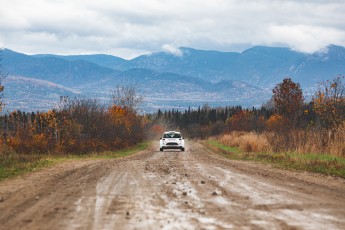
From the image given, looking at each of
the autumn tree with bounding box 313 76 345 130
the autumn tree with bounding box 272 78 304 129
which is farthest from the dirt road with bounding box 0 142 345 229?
the autumn tree with bounding box 272 78 304 129

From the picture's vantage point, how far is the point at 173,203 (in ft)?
30.0

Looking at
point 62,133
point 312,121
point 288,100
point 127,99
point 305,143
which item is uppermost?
point 288,100

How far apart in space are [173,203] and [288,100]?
2754 centimetres

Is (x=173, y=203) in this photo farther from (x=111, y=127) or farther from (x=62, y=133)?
(x=111, y=127)

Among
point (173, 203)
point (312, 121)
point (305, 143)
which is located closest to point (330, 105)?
point (312, 121)

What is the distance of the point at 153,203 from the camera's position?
9.14 meters

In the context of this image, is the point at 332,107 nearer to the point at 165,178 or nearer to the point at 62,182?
the point at 165,178

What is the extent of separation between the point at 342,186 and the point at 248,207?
472 centimetres

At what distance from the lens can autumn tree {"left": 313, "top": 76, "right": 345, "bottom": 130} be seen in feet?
93.0

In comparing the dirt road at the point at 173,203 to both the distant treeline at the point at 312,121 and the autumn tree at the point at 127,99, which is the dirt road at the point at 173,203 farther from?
the autumn tree at the point at 127,99

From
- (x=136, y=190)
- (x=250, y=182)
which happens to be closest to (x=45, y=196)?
(x=136, y=190)

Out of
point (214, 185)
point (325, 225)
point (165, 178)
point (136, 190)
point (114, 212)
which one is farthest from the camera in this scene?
point (165, 178)

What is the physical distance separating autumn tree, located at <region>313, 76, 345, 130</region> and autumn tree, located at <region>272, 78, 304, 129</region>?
3.40 metres

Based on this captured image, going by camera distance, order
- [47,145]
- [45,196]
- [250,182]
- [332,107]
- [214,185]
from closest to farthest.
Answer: [45,196] → [214,185] → [250,182] → [332,107] → [47,145]
